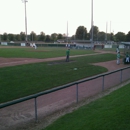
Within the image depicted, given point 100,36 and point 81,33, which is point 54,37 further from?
point 100,36

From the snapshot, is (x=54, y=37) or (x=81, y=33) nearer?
(x=81, y=33)

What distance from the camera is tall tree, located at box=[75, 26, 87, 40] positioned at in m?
116

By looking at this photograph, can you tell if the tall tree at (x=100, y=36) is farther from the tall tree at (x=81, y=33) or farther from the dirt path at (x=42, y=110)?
the dirt path at (x=42, y=110)

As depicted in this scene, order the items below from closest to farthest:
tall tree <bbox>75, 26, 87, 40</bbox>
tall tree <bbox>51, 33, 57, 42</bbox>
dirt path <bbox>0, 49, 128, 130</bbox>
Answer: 1. dirt path <bbox>0, 49, 128, 130</bbox>
2. tall tree <bbox>75, 26, 87, 40</bbox>
3. tall tree <bbox>51, 33, 57, 42</bbox>

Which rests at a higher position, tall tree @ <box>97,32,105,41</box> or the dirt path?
tall tree @ <box>97,32,105,41</box>

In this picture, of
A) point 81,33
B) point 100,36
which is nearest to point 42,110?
point 81,33

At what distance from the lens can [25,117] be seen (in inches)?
276

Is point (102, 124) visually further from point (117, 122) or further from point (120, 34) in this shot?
point (120, 34)

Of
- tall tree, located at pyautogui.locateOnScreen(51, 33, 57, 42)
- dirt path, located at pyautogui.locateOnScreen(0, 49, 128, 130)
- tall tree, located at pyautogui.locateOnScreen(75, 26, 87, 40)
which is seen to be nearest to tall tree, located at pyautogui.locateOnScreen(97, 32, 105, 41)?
tall tree, located at pyautogui.locateOnScreen(75, 26, 87, 40)

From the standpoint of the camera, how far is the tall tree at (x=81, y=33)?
Answer: 116 metres

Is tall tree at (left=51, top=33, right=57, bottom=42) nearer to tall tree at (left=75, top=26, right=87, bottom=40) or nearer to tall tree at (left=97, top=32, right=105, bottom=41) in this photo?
tall tree at (left=75, top=26, right=87, bottom=40)

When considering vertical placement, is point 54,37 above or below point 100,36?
below

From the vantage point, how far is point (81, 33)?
116875 mm

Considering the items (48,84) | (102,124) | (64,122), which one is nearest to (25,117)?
(64,122)
